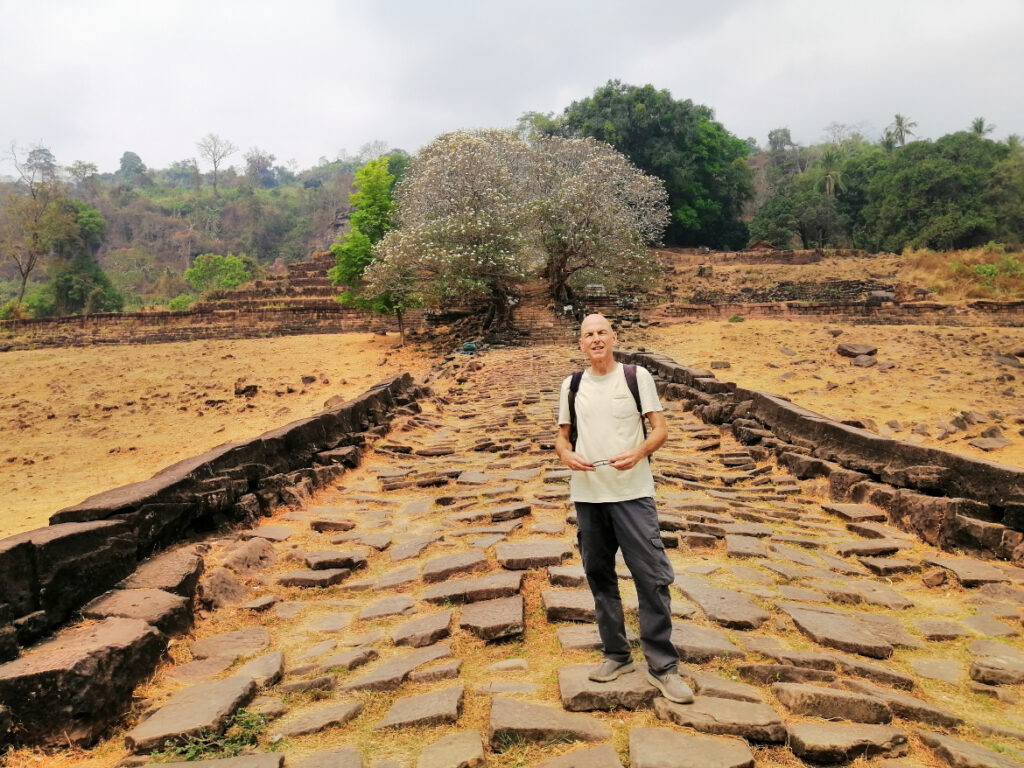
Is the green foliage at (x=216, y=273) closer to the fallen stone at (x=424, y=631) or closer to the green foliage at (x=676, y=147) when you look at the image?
the green foliage at (x=676, y=147)

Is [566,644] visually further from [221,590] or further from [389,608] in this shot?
[221,590]

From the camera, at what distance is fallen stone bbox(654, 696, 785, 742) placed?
2248mm

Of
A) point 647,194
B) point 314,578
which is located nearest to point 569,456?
point 314,578

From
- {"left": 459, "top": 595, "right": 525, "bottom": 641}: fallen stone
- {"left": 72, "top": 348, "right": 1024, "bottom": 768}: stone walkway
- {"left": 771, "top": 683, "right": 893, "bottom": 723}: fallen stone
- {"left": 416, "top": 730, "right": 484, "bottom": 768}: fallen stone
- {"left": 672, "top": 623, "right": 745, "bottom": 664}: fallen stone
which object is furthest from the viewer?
{"left": 459, "top": 595, "right": 525, "bottom": 641}: fallen stone

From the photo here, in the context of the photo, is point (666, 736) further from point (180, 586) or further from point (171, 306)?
point (171, 306)

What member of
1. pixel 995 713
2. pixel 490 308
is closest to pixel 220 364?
pixel 490 308

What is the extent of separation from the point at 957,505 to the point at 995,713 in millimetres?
2531

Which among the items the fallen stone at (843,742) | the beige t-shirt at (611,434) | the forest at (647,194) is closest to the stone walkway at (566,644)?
the fallen stone at (843,742)

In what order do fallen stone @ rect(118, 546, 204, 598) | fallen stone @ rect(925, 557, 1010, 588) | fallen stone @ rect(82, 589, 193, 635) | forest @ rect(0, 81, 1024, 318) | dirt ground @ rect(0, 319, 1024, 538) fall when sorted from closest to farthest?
fallen stone @ rect(82, 589, 193, 635), fallen stone @ rect(118, 546, 204, 598), fallen stone @ rect(925, 557, 1010, 588), dirt ground @ rect(0, 319, 1024, 538), forest @ rect(0, 81, 1024, 318)

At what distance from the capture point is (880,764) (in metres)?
2.13

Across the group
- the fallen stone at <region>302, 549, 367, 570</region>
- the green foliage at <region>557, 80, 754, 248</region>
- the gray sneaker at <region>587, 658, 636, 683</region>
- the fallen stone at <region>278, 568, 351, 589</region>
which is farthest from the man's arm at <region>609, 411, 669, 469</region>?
the green foliage at <region>557, 80, 754, 248</region>

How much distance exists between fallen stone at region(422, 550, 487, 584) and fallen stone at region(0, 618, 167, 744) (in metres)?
1.69

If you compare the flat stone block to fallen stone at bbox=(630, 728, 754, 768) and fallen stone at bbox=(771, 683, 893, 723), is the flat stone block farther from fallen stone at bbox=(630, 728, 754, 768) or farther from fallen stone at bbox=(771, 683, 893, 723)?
fallen stone at bbox=(771, 683, 893, 723)

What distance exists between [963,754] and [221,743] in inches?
102
